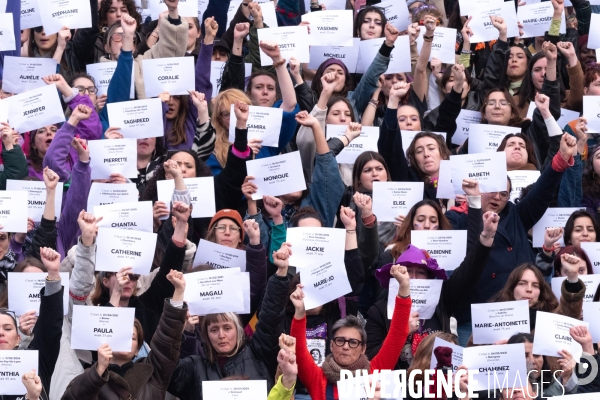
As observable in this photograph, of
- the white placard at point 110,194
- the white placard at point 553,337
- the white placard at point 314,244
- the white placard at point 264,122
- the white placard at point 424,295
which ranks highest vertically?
the white placard at point 264,122

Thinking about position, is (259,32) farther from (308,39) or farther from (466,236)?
(466,236)

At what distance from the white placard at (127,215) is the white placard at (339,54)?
3329 mm

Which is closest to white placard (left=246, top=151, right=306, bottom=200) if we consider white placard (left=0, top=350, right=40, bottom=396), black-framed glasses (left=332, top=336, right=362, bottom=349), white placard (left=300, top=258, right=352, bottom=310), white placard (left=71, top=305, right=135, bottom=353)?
white placard (left=300, top=258, right=352, bottom=310)

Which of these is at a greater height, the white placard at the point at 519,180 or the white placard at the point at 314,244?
the white placard at the point at 519,180

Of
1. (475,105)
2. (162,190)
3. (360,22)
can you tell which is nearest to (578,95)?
(475,105)

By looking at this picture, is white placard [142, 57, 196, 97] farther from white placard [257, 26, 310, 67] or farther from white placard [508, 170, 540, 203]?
white placard [508, 170, 540, 203]

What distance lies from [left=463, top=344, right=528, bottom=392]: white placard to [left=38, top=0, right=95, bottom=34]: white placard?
533cm

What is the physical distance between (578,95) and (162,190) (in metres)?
4.29

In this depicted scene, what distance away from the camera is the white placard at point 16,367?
29.7 ft

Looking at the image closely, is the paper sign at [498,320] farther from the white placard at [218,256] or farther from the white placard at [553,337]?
the white placard at [218,256]

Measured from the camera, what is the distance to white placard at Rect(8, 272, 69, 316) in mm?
9961

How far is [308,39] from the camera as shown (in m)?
12.7

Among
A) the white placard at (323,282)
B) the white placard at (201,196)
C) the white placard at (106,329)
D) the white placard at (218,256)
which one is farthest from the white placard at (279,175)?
the white placard at (106,329)

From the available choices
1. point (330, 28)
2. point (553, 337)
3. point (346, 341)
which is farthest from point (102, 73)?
point (553, 337)
